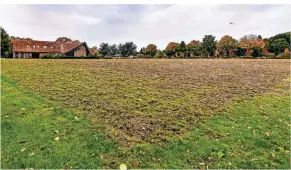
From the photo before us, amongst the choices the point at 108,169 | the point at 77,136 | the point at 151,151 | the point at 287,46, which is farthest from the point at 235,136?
the point at 287,46

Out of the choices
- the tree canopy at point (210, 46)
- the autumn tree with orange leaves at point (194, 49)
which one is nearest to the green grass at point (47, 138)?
the autumn tree with orange leaves at point (194, 49)

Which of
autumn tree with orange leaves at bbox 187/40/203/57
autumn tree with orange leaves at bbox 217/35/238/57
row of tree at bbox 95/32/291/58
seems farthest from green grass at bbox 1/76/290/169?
autumn tree with orange leaves at bbox 187/40/203/57

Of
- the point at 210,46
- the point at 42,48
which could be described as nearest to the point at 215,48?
the point at 210,46

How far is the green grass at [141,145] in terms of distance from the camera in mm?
4926

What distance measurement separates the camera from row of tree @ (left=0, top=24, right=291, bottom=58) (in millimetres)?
66312

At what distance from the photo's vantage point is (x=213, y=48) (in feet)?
249

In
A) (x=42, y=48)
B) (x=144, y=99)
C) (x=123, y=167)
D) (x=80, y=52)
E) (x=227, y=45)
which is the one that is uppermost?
(x=227, y=45)

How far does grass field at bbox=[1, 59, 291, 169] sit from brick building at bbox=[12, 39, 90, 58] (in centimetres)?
4679

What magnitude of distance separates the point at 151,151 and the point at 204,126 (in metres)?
1.87

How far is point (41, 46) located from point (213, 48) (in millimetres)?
49964

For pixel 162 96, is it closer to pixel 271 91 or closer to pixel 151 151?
pixel 151 151

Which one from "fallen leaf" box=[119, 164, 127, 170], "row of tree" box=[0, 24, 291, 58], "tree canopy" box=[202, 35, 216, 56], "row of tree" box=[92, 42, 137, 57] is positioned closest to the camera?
"fallen leaf" box=[119, 164, 127, 170]

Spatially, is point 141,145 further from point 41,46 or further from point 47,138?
point 41,46

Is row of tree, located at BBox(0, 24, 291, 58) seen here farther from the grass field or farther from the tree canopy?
the grass field
